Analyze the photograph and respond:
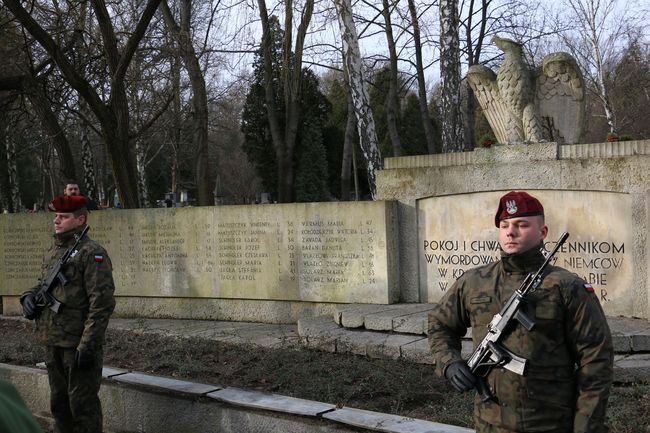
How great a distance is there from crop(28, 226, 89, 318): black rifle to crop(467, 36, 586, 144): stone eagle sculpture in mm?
5281

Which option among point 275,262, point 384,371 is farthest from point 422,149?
point 384,371

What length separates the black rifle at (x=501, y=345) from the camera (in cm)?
318

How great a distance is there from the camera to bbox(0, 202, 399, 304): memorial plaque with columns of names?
909cm

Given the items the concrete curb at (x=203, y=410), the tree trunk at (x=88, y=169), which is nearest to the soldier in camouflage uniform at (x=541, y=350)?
the concrete curb at (x=203, y=410)

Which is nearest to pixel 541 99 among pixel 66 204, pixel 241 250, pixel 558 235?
pixel 558 235

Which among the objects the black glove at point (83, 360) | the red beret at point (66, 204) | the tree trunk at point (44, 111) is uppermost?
the tree trunk at point (44, 111)

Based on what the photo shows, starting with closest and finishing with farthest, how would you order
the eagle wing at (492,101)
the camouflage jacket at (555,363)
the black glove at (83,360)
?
the camouflage jacket at (555,363) → the black glove at (83,360) → the eagle wing at (492,101)

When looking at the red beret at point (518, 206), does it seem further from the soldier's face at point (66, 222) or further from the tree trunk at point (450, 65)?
the tree trunk at point (450, 65)

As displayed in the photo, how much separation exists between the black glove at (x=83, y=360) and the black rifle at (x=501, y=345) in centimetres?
308

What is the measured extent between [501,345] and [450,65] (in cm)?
1463

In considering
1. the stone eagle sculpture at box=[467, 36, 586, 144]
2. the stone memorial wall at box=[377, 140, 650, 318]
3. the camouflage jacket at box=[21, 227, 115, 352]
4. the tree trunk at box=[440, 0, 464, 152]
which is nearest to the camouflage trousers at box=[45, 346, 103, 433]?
the camouflage jacket at box=[21, 227, 115, 352]

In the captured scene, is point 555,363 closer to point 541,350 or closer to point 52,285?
point 541,350

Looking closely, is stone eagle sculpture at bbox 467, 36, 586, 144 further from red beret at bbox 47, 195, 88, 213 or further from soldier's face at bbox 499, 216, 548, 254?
soldier's face at bbox 499, 216, 548, 254

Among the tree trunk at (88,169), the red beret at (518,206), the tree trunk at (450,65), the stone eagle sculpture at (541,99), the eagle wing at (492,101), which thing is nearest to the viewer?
the red beret at (518,206)
